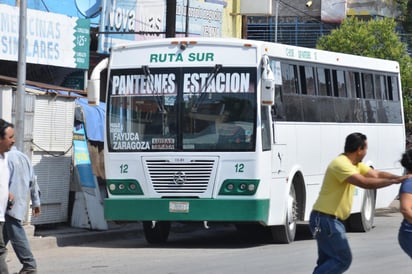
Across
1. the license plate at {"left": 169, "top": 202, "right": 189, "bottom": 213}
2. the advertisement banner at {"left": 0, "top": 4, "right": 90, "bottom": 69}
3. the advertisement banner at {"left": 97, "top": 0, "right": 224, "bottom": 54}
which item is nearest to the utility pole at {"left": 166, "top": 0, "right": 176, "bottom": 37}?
the advertisement banner at {"left": 97, "top": 0, "right": 224, "bottom": 54}

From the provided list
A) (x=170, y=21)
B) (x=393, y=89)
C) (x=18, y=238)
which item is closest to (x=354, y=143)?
(x=18, y=238)

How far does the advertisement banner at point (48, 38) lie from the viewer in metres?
19.8

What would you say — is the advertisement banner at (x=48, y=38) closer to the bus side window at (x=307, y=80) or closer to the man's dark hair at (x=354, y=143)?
the bus side window at (x=307, y=80)

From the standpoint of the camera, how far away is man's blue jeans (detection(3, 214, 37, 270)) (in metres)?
10.8

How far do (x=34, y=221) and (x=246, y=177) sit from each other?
401cm

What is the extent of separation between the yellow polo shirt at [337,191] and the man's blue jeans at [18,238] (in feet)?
11.6

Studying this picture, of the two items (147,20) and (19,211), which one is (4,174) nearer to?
(19,211)

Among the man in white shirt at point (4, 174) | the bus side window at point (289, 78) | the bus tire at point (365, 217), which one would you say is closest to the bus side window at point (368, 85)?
the bus tire at point (365, 217)

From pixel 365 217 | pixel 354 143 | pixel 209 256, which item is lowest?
pixel 209 256

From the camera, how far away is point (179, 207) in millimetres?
15680

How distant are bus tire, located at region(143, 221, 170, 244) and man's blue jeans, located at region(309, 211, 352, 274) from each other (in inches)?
318

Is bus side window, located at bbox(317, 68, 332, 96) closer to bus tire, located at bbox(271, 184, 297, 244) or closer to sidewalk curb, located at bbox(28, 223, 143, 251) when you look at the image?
bus tire, located at bbox(271, 184, 297, 244)

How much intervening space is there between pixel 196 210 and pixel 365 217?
514 centimetres

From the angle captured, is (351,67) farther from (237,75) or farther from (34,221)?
(34,221)
